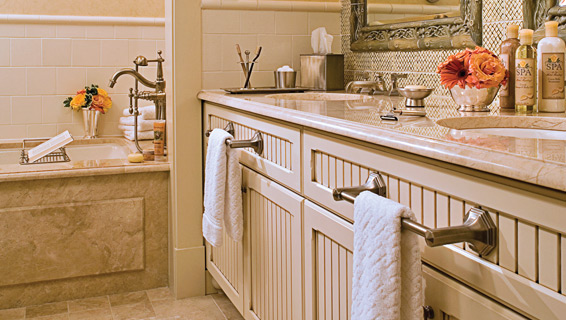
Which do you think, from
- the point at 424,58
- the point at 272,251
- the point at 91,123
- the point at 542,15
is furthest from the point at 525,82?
the point at 91,123

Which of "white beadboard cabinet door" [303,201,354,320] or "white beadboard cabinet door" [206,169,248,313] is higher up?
"white beadboard cabinet door" [303,201,354,320]

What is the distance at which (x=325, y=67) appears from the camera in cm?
263

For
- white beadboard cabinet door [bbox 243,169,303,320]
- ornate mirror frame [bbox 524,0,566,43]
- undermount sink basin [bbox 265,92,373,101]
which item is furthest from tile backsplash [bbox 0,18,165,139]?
ornate mirror frame [bbox 524,0,566,43]

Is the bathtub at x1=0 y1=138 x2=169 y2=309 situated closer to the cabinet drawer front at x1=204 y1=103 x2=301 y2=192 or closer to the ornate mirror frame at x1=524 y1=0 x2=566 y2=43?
the cabinet drawer front at x1=204 y1=103 x2=301 y2=192

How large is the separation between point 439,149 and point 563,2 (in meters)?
0.82

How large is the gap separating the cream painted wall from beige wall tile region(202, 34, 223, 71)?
5.12 feet

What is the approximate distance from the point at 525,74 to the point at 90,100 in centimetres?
303

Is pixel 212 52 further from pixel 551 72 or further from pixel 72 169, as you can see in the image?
pixel 551 72

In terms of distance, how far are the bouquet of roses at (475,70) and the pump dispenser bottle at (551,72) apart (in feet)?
0.29

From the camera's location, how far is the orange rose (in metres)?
1.49

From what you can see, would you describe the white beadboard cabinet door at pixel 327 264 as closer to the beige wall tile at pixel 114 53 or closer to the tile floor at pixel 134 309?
the tile floor at pixel 134 309

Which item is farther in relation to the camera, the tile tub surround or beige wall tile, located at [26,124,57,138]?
beige wall tile, located at [26,124,57,138]

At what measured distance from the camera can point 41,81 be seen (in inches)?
155

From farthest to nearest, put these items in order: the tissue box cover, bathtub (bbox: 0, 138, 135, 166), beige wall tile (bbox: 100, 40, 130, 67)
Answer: beige wall tile (bbox: 100, 40, 130, 67)
bathtub (bbox: 0, 138, 135, 166)
the tissue box cover
